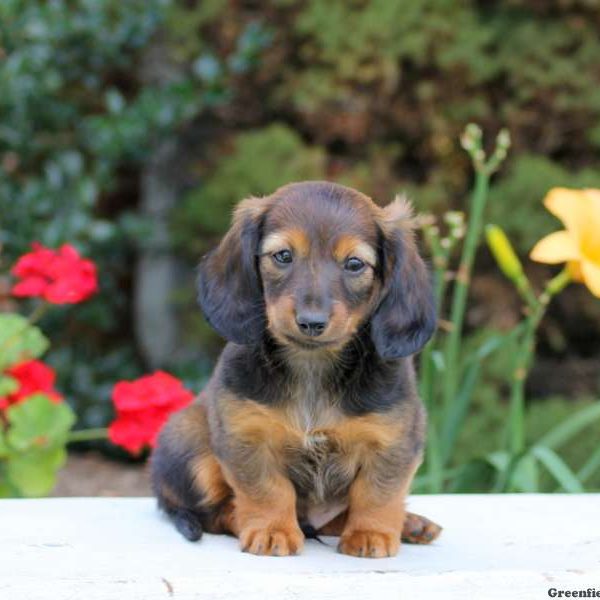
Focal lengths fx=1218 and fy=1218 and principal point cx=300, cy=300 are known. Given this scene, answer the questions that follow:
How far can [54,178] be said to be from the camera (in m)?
5.69

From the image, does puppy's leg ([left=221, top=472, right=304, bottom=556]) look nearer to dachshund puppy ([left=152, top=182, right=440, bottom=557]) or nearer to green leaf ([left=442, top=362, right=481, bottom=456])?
dachshund puppy ([left=152, top=182, right=440, bottom=557])

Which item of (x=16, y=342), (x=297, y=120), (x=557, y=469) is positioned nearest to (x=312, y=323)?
(x=557, y=469)

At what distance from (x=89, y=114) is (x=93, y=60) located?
497mm

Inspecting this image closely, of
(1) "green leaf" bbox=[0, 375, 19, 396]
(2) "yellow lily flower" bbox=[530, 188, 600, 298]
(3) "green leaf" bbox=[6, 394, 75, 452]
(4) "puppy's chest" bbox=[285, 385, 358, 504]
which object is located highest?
(2) "yellow lily flower" bbox=[530, 188, 600, 298]

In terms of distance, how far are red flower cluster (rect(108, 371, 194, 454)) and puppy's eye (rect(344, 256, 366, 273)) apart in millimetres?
1367

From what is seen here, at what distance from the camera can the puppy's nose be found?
100 inches

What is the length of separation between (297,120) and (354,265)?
11.6 feet

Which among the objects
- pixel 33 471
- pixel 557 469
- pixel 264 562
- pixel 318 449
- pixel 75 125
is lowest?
pixel 33 471

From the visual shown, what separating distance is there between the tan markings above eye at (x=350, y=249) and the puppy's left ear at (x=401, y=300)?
0.32ft

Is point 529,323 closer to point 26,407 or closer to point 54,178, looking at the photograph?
point 26,407

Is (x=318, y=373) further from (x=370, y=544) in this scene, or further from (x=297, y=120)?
(x=297, y=120)

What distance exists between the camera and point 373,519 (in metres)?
2.83

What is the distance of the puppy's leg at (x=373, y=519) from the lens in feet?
9.14

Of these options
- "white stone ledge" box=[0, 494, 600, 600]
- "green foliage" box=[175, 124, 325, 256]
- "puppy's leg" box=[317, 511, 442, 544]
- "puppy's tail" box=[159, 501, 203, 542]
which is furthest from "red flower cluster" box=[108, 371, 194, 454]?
"green foliage" box=[175, 124, 325, 256]
